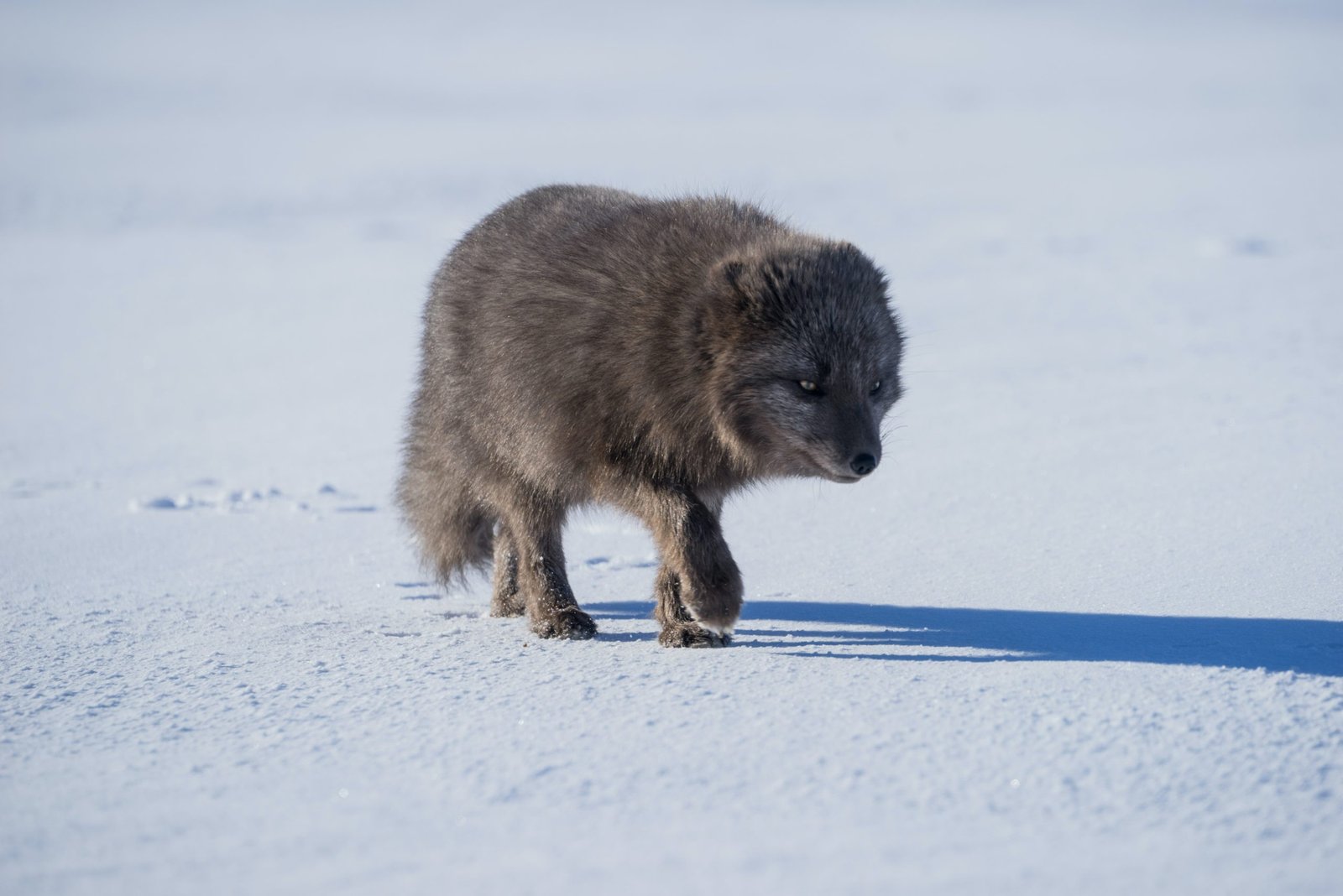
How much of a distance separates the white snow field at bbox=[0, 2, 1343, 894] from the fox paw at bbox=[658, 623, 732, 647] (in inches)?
3.2

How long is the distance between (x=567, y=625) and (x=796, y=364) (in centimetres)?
109

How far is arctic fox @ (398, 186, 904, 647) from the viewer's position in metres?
3.85

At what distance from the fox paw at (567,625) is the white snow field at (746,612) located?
10cm

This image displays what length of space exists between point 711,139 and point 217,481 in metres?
19.1

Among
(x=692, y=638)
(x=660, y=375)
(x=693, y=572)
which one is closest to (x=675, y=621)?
(x=692, y=638)

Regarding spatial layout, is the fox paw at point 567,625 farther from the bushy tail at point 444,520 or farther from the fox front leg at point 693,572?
the bushy tail at point 444,520

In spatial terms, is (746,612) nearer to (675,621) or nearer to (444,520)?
(675,621)

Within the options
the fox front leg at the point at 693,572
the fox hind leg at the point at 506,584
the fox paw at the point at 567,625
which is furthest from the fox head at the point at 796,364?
the fox hind leg at the point at 506,584

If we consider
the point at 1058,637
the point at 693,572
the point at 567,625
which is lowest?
the point at 567,625

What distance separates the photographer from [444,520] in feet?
15.9

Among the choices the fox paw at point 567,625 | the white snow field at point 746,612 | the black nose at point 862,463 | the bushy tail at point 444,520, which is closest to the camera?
the white snow field at point 746,612

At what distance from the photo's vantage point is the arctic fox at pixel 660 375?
385cm

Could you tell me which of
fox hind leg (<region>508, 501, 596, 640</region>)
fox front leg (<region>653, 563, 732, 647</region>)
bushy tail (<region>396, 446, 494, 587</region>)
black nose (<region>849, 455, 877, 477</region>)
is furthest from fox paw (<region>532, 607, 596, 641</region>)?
black nose (<region>849, 455, 877, 477</region>)

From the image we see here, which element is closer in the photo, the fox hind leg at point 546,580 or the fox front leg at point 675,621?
the fox front leg at point 675,621
